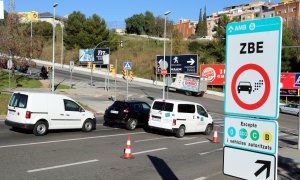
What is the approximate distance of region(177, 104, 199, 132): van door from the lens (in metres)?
19.7

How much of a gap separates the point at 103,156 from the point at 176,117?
22.5 ft

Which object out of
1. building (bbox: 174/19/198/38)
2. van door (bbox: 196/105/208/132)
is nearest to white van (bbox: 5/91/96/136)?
van door (bbox: 196/105/208/132)

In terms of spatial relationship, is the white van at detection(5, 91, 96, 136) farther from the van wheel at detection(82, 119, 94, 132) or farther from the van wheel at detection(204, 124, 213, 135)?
the van wheel at detection(204, 124, 213, 135)

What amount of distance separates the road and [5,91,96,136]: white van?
465 millimetres

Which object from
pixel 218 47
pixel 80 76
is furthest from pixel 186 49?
pixel 80 76

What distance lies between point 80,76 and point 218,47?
2912cm

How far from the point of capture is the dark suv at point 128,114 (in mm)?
21297

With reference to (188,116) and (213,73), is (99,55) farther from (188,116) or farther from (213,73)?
(188,116)

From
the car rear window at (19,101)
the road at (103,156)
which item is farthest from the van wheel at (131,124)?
the car rear window at (19,101)

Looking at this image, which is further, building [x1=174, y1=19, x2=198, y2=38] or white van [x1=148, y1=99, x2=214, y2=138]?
building [x1=174, y1=19, x2=198, y2=38]

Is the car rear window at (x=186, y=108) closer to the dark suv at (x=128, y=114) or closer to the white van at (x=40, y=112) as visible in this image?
the dark suv at (x=128, y=114)

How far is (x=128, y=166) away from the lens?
11.8m

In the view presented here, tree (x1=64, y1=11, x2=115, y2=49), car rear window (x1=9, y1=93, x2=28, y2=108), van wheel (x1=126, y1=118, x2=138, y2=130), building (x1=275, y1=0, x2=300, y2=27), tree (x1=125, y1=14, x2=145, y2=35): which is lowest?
van wheel (x1=126, y1=118, x2=138, y2=130)

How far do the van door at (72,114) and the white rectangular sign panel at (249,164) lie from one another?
15487mm
